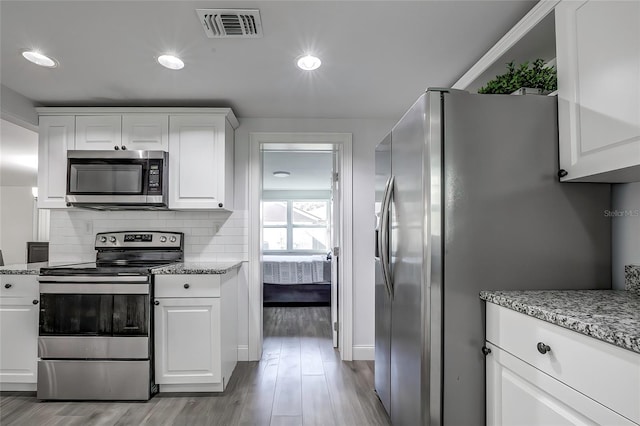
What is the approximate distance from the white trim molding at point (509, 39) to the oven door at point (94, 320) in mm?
2561

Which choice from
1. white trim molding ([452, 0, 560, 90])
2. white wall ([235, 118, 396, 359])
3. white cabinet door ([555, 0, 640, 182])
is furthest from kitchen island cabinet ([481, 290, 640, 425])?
white wall ([235, 118, 396, 359])

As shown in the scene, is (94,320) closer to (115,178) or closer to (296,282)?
(115,178)

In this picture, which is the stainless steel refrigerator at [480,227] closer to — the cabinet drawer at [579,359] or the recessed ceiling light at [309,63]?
the cabinet drawer at [579,359]

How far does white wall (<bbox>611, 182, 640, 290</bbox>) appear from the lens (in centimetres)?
143

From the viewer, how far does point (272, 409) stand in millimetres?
2268

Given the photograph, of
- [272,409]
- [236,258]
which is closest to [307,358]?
[272,409]

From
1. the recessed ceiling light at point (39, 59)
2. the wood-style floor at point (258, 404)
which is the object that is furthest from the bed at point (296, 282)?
the recessed ceiling light at point (39, 59)

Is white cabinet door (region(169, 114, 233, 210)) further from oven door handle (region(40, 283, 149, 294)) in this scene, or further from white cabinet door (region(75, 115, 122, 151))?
oven door handle (region(40, 283, 149, 294))

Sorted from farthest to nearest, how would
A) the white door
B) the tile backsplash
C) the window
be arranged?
the window → the white door → the tile backsplash

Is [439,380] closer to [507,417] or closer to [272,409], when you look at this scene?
[507,417]

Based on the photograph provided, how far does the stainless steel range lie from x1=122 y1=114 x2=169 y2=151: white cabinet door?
40.5 inches

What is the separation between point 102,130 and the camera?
9.18 ft

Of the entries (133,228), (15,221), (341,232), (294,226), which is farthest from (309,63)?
(15,221)

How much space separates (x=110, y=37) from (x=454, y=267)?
210cm
